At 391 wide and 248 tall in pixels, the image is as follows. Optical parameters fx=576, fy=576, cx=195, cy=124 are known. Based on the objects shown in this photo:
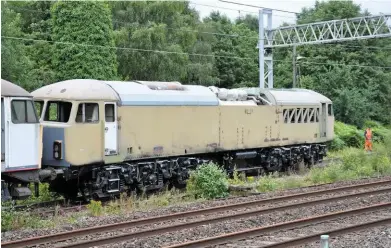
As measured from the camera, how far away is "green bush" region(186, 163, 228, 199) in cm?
1634

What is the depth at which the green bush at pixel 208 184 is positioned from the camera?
643 inches

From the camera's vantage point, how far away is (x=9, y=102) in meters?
12.7

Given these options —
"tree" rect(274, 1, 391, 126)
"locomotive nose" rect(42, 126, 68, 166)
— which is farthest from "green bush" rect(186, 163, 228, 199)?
"tree" rect(274, 1, 391, 126)

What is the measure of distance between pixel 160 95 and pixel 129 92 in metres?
1.17

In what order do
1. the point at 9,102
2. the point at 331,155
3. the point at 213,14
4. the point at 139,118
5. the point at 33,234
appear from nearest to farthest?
1. the point at 33,234
2. the point at 9,102
3. the point at 139,118
4. the point at 331,155
5. the point at 213,14

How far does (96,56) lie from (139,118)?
17940mm

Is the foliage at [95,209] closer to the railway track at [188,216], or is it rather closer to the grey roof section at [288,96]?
the railway track at [188,216]

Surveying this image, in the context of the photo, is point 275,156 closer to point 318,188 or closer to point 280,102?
point 280,102

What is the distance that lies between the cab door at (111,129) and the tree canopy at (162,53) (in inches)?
498

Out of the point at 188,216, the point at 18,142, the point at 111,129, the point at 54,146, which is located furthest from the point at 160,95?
the point at 18,142

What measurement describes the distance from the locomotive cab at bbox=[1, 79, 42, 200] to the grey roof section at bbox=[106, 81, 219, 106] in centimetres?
325

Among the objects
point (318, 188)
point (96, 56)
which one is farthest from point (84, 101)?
point (96, 56)

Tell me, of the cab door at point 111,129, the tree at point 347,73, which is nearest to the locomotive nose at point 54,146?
the cab door at point 111,129

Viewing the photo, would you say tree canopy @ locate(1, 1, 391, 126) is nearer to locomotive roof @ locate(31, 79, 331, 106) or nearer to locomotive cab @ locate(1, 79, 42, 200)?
locomotive roof @ locate(31, 79, 331, 106)
